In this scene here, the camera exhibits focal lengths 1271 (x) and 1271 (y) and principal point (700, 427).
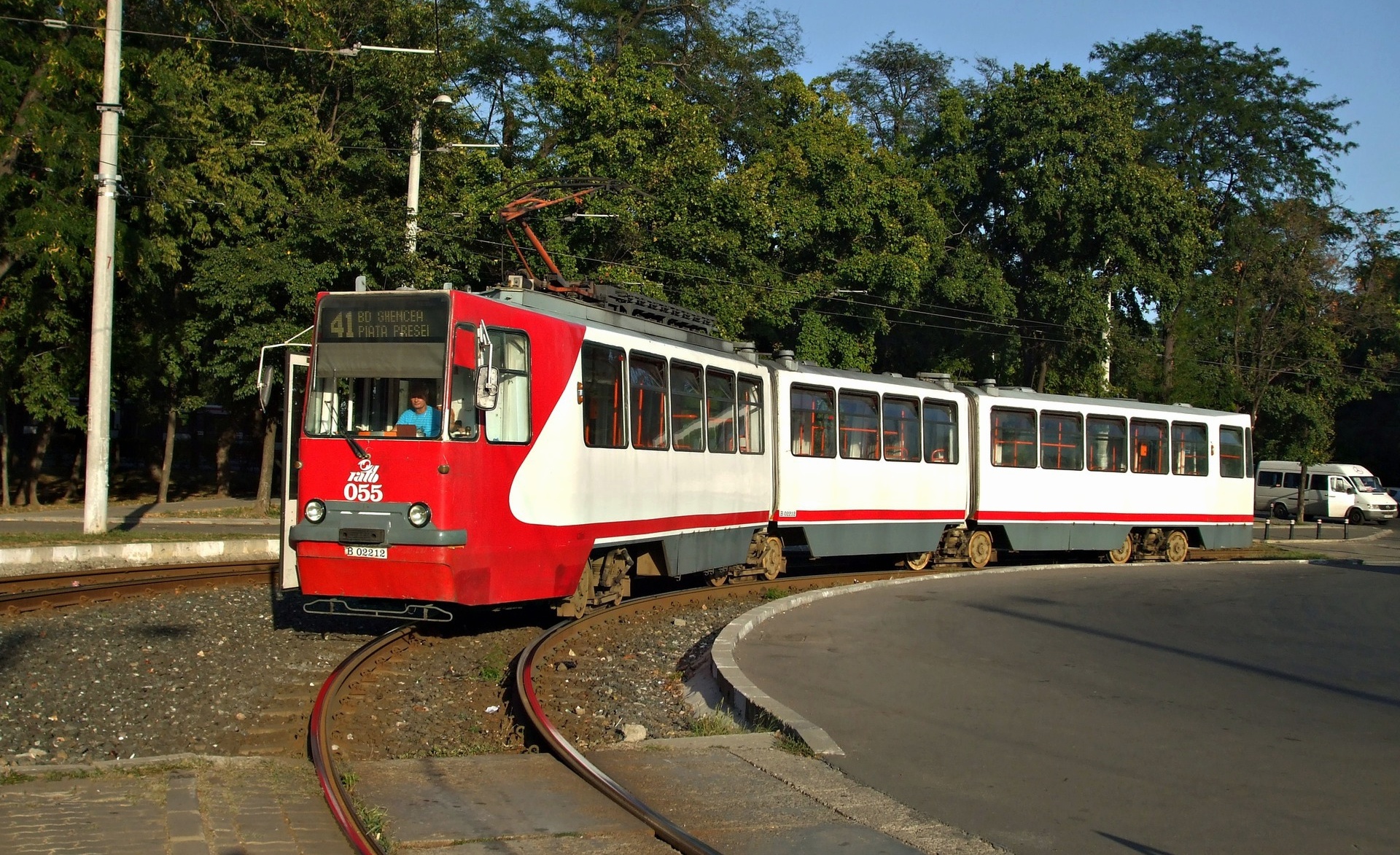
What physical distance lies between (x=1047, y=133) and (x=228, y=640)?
32.8 meters

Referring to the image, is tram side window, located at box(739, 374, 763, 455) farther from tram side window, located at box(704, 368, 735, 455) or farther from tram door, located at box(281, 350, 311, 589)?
tram door, located at box(281, 350, 311, 589)

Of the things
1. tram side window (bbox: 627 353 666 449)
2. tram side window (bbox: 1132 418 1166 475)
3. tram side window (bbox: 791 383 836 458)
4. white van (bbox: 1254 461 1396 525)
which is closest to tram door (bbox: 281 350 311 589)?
tram side window (bbox: 627 353 666 449)

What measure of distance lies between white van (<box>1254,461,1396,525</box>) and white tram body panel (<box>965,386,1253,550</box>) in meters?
25.3

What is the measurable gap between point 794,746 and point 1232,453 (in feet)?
71.2

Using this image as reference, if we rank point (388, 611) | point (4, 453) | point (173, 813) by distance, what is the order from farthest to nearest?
point (4, 453)
point (388, 611)
point (173, 813)

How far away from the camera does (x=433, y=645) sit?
12.0 meters

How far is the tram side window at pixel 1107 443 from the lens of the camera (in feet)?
79.8

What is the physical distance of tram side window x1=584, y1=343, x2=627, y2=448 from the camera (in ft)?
42.9

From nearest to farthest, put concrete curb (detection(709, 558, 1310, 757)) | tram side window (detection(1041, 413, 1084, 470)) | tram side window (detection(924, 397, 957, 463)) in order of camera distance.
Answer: concrete curb (detection(709, 558, 1310, 757)) < tram side window (detection(924, 397, 957, 463)) < tram side window (detection(1041, 413, 1084, 470))

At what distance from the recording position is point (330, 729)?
861 cm

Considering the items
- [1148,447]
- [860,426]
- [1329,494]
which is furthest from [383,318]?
[1329,494]

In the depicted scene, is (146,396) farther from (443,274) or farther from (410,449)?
(410,449)

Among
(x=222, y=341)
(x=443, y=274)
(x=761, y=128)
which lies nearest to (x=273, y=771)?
(x=443, y=274)

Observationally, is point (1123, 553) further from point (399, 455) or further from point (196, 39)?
point (196, 39)
